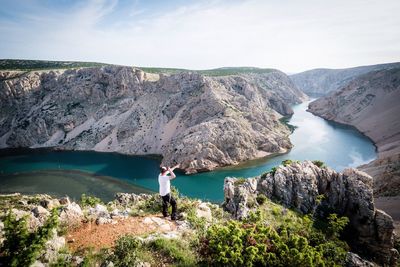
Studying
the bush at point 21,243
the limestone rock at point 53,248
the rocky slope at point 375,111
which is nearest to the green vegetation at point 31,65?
the rocky slope at point 375,111

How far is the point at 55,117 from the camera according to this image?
114 m

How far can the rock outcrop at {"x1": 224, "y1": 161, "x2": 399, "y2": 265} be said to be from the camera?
27719 millimetres

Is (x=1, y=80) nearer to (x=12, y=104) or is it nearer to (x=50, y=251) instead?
(x=12, y=104)

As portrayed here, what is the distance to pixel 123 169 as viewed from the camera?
7694 cm

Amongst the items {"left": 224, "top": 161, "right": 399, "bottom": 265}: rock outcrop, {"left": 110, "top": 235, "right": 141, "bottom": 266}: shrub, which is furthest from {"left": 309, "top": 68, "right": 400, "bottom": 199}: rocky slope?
{"left": 110, "top": 235, "right": 141, "bottom": 266}: shrub

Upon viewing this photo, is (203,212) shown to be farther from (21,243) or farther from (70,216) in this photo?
(21,243)

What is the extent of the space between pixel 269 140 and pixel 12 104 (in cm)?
10540

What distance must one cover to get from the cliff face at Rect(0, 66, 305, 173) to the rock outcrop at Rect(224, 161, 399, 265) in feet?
141

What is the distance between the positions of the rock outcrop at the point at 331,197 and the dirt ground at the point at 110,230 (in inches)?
430

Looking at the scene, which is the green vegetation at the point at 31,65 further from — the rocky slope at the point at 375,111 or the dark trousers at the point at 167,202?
the dark trousers at the point at 167,202

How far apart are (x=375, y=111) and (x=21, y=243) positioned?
469 ft

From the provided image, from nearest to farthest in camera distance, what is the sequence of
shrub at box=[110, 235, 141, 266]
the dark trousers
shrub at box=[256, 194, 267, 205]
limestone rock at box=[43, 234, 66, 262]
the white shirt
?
limestone rock at box=[43, 234, 66, 262] < shrub at box=[110, 235, 141, 266] < the white shirt < the dark trousers < shrub at box=[256, 194, 267, 205]

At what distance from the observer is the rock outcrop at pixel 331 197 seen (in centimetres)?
2772

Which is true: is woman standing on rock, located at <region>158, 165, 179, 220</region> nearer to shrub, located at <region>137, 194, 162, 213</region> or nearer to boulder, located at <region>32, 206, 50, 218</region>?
shrub, located at <region>137, 194, 162, 213</region>
